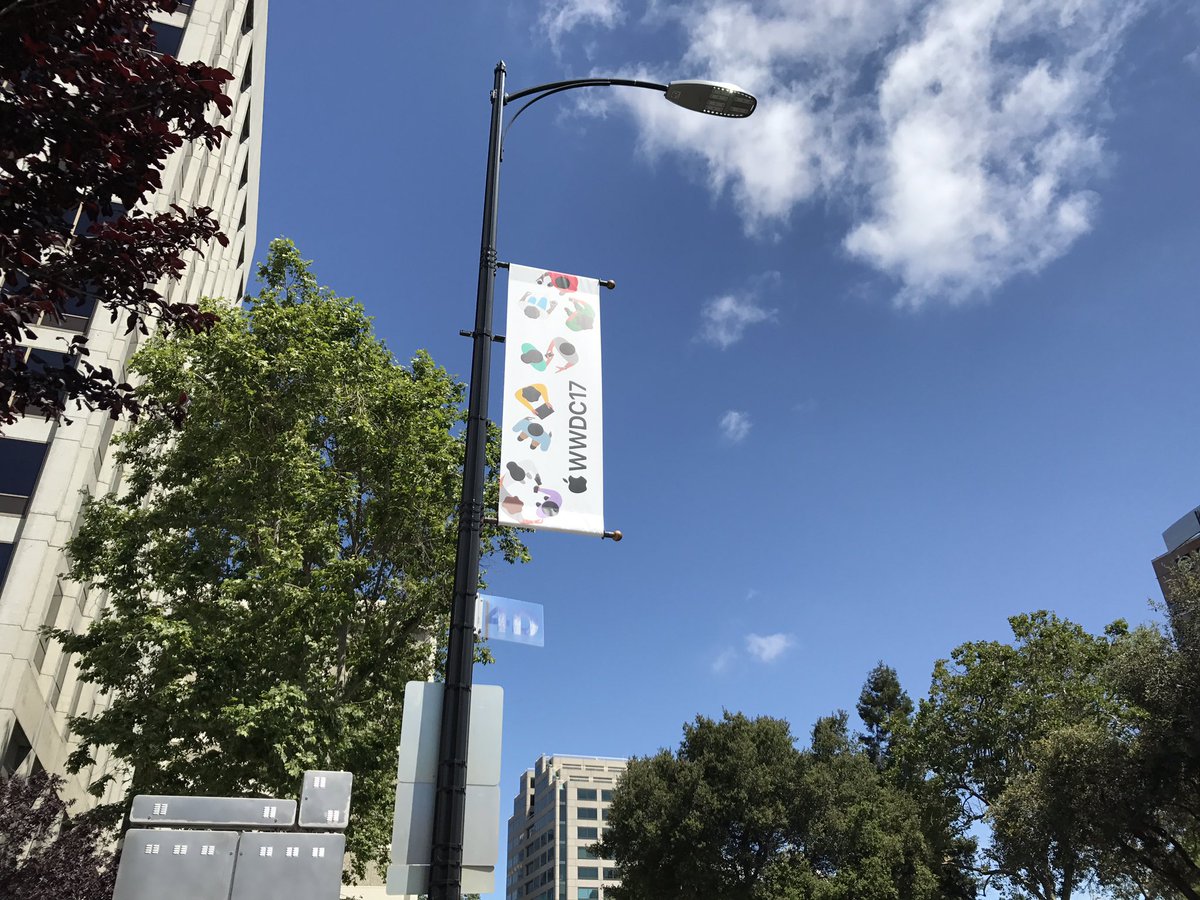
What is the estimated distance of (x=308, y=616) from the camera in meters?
17.6

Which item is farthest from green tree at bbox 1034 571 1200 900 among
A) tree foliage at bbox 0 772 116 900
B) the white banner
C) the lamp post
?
tree foliage at bbox 0 772 116 900

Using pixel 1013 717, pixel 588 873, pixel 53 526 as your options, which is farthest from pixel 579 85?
pixel 588 873

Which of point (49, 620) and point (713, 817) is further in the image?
point (713, 817)

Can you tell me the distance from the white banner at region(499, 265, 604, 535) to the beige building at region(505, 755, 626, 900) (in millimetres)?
130922

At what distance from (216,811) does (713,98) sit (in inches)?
312

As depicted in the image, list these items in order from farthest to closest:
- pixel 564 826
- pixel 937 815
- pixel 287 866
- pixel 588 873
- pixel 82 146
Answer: pixel 564 826 < pixel 588 873 < pixel 937 815 < pixel 287 866 < pixel 82 146

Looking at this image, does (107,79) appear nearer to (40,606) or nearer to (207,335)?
(207,335)

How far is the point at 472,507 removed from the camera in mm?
6750

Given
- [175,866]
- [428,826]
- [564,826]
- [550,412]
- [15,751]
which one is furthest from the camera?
[564,826]

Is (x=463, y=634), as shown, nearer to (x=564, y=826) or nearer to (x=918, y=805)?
(x=918, y=805)

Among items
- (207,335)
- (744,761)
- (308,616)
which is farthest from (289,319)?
(744,761)

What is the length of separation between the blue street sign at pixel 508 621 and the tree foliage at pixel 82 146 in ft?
10.3

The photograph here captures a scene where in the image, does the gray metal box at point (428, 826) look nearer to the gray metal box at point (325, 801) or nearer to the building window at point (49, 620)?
the gray metal box at point (325, 801)

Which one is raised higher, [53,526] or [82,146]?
[53,526]
